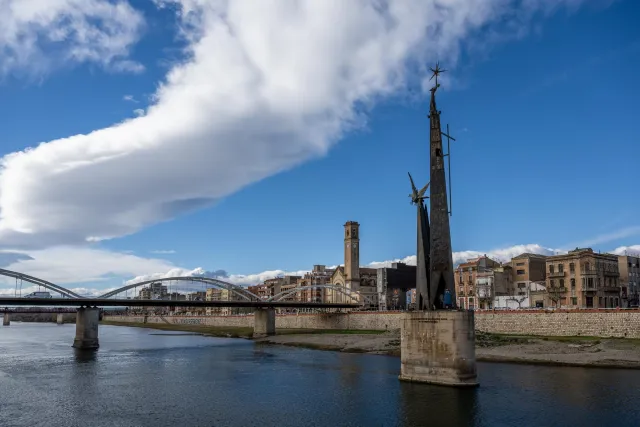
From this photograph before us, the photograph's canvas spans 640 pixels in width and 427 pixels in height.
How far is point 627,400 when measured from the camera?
36562 mm

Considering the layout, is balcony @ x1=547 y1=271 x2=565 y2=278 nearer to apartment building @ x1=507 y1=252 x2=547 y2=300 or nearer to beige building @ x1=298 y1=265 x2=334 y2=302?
apartment building @ x1=507 y1=252 x2=547 y2=300

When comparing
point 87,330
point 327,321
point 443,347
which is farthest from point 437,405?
point 327,321

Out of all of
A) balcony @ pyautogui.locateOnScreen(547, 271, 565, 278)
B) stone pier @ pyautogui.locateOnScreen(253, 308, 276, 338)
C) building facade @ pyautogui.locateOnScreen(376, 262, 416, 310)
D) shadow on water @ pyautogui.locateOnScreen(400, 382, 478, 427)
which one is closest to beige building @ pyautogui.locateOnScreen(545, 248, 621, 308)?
balcony @ pyautogui.locateOnScreen(547, 271, 565, 278)

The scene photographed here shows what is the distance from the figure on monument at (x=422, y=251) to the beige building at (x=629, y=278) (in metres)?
77.2

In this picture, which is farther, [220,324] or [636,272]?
[220,324]

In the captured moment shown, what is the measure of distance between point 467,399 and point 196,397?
19113 mm

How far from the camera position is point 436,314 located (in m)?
40.1

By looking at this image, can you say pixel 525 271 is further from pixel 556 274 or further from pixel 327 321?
pixel 327 321

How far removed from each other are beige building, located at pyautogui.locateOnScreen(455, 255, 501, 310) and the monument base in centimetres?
7386

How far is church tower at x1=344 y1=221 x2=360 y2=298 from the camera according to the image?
156 m

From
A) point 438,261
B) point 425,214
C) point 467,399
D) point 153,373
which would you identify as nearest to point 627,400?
point 467,399

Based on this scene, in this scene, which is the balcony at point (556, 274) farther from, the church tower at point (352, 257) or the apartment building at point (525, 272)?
the church tower at point (352, 257)

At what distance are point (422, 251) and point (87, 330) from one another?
213ft

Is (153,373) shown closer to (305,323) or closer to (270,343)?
(270,343)
